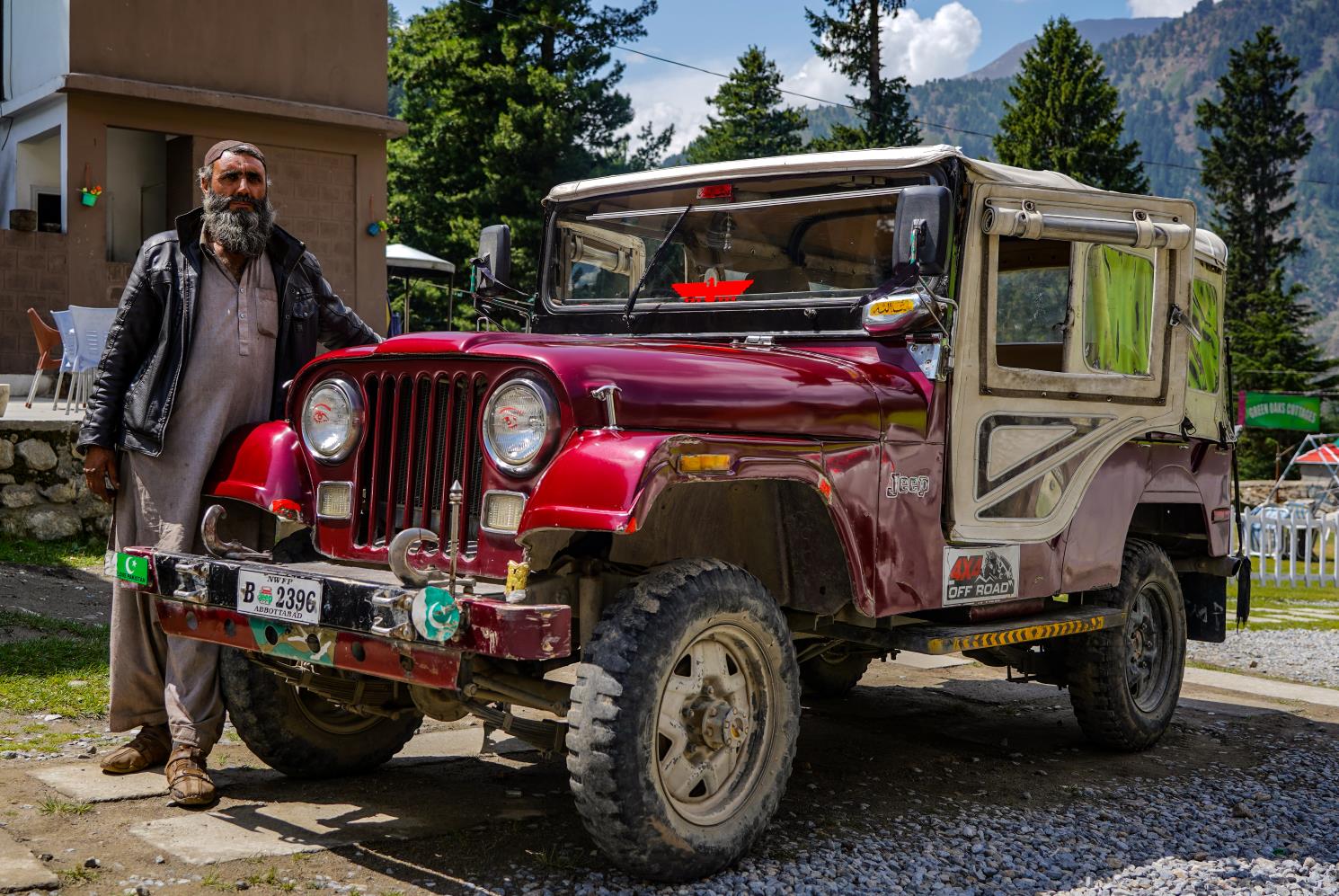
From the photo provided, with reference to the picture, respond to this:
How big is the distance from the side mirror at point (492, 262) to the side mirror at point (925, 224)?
77.3 inches

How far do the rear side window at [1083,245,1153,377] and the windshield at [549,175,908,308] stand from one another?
1.08m

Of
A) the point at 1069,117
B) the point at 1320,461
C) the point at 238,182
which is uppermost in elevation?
the point at 1069,117

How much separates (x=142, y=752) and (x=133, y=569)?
0.95 m

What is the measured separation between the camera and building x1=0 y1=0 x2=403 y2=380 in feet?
46.0

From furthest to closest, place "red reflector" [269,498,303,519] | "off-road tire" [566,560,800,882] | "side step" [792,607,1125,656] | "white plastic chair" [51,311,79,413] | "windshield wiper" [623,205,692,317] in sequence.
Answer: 1. "white plastic chair" [51,311,79,413]
2. "windshield wiper" [623,205,692,317]
3. "side step" [792,607,1125,656]
4. "red reflector" [269,498,303,519]
5. "off-road tire" [566,560,800,882]

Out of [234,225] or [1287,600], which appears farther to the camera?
[1287,600]

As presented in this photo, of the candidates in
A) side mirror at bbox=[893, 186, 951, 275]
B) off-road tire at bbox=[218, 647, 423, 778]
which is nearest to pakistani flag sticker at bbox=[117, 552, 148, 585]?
off-road tire at bbox=[218, 647, 423, 778]

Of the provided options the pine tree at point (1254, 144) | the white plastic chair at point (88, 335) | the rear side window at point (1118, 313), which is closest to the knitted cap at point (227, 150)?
the rear side window at point (1118, 313)

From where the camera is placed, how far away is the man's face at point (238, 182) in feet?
15.3

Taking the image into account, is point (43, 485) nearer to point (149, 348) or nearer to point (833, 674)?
point (149, 348)

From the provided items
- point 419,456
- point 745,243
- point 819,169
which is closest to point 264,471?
point 419,456

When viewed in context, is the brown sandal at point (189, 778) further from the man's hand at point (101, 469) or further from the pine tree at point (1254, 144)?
the pine tree at point (1254, 144)

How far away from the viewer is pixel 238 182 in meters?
4.68

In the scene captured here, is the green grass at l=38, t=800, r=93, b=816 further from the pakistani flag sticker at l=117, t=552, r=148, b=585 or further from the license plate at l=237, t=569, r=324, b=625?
the license plate at l=237, t=569, r=324, b=625
